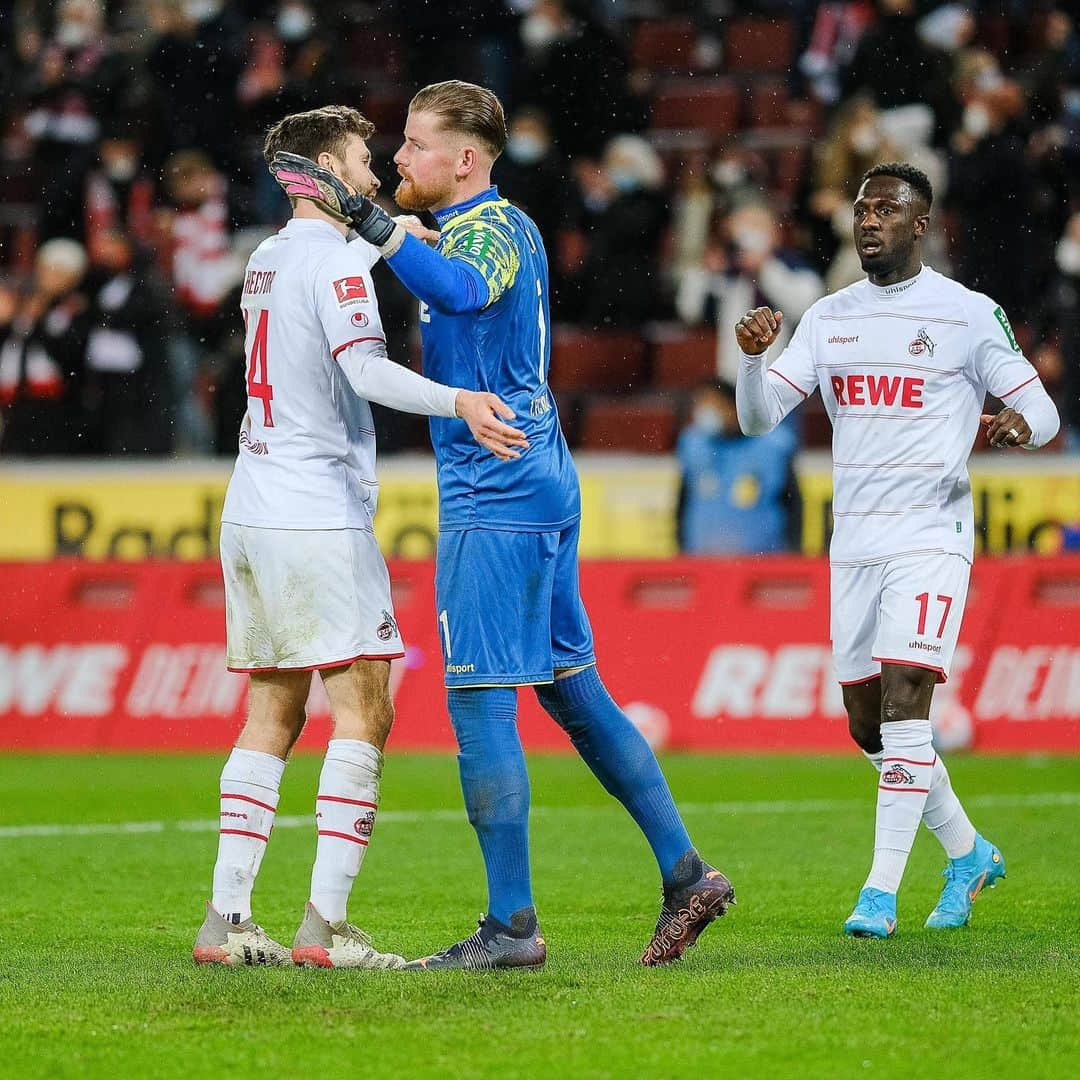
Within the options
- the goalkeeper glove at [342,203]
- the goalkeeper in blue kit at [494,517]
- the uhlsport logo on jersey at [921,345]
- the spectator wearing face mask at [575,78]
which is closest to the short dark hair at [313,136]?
the goalkeeper in blue kit at [494,517]

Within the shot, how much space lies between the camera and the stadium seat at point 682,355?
16.4 metres

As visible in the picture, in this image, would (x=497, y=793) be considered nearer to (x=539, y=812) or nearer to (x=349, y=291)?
(x=349, y=291)

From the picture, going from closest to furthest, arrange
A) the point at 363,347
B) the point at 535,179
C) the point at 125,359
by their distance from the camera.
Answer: the point at 363,347, the point at 125,359, the point at 535,179

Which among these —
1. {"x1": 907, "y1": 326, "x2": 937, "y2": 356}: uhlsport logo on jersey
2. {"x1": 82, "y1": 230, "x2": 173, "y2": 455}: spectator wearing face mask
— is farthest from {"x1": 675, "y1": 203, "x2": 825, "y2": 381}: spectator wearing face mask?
{"x1": 907, "y1": 326, "x2": 937, "y2": 356}: uhlsport logo on jersey

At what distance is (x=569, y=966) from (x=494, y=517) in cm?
129

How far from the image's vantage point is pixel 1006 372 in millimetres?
6613

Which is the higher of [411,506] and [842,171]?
[842,171]

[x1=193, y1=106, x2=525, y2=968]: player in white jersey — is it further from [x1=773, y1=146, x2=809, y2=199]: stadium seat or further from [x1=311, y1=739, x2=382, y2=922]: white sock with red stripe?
[x1=773, y1=146, x2=809, y2=199]: stadium seat

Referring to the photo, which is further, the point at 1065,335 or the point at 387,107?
the point at 387,107

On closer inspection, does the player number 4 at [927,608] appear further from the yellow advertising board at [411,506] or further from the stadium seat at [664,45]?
the stadium seat at [664,45]

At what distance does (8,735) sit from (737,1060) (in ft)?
30.6

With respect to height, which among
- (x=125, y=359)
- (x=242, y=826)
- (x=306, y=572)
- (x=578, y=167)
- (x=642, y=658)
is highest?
(x=578, y=167)

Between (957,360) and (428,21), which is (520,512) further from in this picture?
(428,21)

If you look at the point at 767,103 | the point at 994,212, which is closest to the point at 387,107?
the point at 767,103
